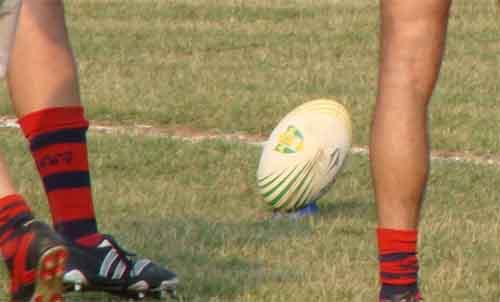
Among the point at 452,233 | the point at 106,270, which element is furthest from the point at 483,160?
the point at 106,270

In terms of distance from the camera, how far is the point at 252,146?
Answer: 8.76 meters

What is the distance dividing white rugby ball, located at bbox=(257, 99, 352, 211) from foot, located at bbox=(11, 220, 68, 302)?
290cm

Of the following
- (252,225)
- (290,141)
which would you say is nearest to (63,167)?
(252,225)

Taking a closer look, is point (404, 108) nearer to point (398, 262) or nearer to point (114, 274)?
point (398, 262)

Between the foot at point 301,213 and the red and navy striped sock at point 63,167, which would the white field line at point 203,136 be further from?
the red and navy striped sock at point 63,167

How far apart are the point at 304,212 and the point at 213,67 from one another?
5.68 meters

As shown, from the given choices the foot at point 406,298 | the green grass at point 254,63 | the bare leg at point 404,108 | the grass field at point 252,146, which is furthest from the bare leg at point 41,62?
the green grass at point 254,63

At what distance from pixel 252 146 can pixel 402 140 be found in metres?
4.58

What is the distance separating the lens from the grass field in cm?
529

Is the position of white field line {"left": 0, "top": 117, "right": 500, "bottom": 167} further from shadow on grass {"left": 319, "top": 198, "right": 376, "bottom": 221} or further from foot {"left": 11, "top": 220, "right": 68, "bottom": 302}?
foot {"left": 11, "top": 220, "right": 68, "bottom": 302}

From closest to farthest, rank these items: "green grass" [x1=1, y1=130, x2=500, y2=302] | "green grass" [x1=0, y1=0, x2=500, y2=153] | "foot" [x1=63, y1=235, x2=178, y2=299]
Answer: "foot" [x1=63, y1=235, x2=178, y2=299]
"green grass" [x1=1, y1=130, x2=500, y2=302]
"green grass" [x1=0, y1=0, x2=500, y2=153]

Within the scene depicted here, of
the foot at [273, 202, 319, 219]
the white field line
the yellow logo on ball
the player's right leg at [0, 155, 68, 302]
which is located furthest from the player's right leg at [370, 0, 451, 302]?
the white field line

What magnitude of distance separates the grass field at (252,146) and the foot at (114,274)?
17cm

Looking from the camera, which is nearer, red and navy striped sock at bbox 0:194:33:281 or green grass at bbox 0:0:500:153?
red and navy striped sock at bbox 0:194:33:281
